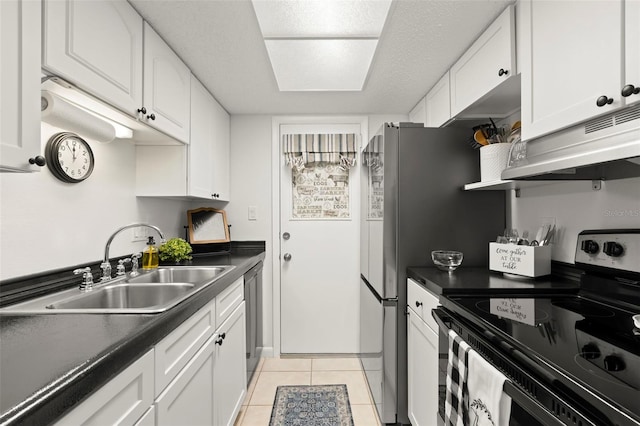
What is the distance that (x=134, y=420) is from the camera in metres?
0.87

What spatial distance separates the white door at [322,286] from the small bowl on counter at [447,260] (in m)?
1.24

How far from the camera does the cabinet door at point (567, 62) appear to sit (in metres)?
0.95

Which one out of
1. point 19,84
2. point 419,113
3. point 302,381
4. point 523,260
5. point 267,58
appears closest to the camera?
point 19,84

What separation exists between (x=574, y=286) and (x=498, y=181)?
529 millimetres

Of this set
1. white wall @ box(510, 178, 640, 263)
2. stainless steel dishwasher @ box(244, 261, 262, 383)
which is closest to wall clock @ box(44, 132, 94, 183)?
stainless steel dishwasher @ box(244, 261, 262, 383)

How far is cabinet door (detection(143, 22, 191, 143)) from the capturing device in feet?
5.03

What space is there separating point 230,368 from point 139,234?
0.98 m

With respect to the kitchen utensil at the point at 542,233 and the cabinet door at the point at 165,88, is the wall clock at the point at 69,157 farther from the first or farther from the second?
the kitchen utensil at the point at 542,233

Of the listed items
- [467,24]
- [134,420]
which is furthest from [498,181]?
[134,420]

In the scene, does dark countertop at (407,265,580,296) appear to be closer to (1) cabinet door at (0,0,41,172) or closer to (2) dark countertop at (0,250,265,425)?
(2) dark countertop at (0,250,265,425)

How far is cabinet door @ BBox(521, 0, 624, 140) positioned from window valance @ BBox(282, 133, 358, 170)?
1.69 meters

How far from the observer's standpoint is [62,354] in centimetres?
72

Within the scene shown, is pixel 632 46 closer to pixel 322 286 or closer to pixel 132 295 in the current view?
pixel 132 295

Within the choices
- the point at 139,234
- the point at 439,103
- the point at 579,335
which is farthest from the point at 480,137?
the point at 139,234
